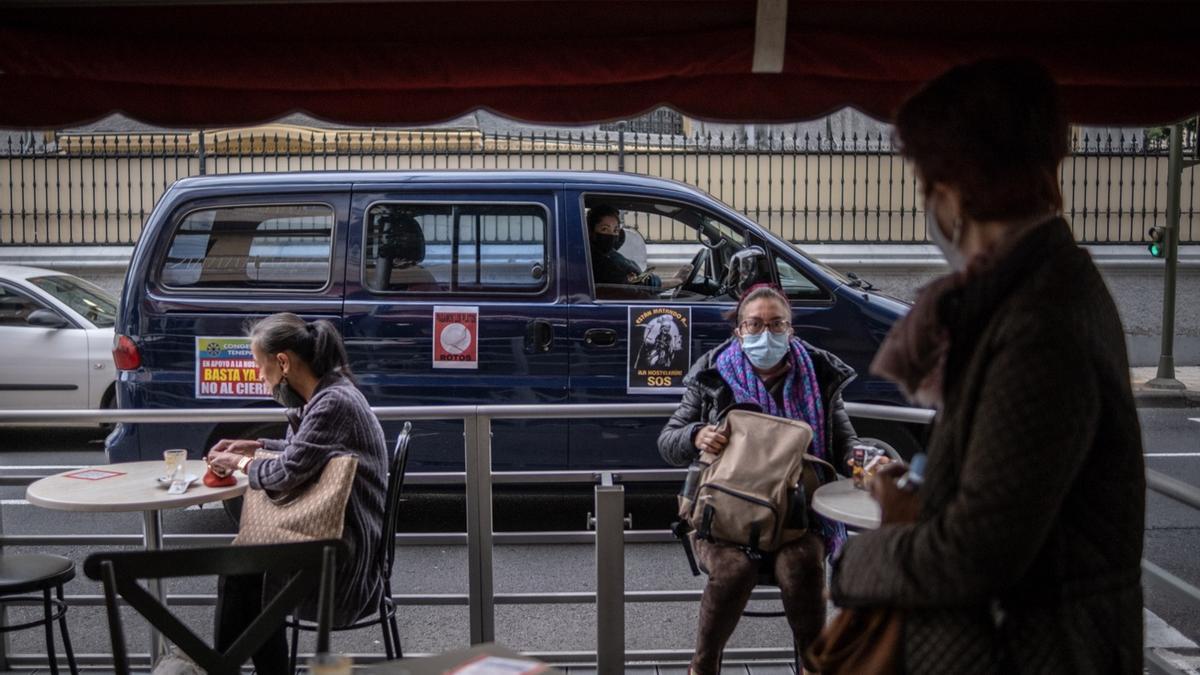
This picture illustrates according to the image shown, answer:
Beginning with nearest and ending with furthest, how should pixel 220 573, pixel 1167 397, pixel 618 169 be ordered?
1. pixel 220 573
2. pixel 1167 397
3. pixel 618 169

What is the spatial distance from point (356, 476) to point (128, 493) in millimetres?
951

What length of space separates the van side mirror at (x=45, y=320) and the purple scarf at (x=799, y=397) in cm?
814

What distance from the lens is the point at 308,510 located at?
4219 millimetres

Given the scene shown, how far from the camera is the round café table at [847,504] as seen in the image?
12.6 ft

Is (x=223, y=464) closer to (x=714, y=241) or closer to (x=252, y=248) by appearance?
(x=252, y=248)

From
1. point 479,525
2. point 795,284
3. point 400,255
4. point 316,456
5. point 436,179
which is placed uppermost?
point 436,179

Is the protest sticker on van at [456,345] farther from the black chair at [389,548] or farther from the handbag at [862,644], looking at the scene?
the handbag at [862,644]

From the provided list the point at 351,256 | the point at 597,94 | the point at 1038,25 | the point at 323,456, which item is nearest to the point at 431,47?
the point at 597,94

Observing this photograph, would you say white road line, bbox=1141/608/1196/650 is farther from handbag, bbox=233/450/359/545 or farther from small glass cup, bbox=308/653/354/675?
small glass cup, bbox=308/653/354/675

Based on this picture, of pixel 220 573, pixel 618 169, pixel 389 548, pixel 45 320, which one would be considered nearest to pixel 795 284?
pixel 389 548

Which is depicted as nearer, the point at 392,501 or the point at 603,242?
the point at 392,501

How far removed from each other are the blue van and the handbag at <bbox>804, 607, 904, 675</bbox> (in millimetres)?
4877

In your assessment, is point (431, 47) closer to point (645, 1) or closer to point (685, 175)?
point (645, 1)

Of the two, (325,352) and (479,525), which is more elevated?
(325,352)
